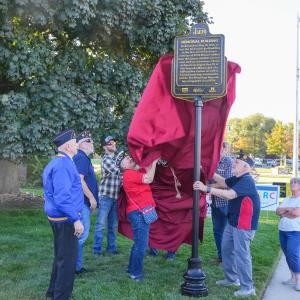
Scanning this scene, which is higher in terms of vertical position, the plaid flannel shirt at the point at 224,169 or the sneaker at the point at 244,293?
the plaid flannel shirt at the point at 224,169

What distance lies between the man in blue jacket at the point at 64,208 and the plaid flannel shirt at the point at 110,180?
2378 millimetres

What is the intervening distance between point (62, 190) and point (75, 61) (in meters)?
6.71

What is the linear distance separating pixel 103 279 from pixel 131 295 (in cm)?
77

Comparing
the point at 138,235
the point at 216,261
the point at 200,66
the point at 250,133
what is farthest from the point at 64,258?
the point at 250,133

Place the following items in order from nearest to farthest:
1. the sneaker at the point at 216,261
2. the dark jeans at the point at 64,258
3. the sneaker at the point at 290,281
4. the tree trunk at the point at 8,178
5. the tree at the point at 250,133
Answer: the dark jeans at the point at 64,258 → the sneaker at the point at 290,281 → the sneaker at the point at 216,261 → the tree trunk at the point at 8,178 → the tree at the point at 250,133

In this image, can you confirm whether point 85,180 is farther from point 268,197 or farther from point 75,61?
point 268,197

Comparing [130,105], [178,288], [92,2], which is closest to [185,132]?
[178,288]

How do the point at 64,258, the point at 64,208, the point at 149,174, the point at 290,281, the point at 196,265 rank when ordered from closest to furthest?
the point at 64,208 < the point at 64,258 < the point at 196,265 < the point at 149,174 < the point at 290,281

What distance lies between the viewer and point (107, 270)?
645cm

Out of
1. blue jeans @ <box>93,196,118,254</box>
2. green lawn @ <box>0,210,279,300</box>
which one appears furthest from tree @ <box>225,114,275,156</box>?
blue jeans @ <box>93,196,118,254</box>

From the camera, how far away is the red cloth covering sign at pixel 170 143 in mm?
5656

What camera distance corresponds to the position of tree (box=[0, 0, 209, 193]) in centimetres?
934

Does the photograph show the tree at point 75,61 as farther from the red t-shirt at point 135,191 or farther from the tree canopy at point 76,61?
the red t-shirt at point 135,191

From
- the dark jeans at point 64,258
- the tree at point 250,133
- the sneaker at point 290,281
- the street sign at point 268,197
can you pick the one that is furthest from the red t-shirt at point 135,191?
the tree at point 250,133
